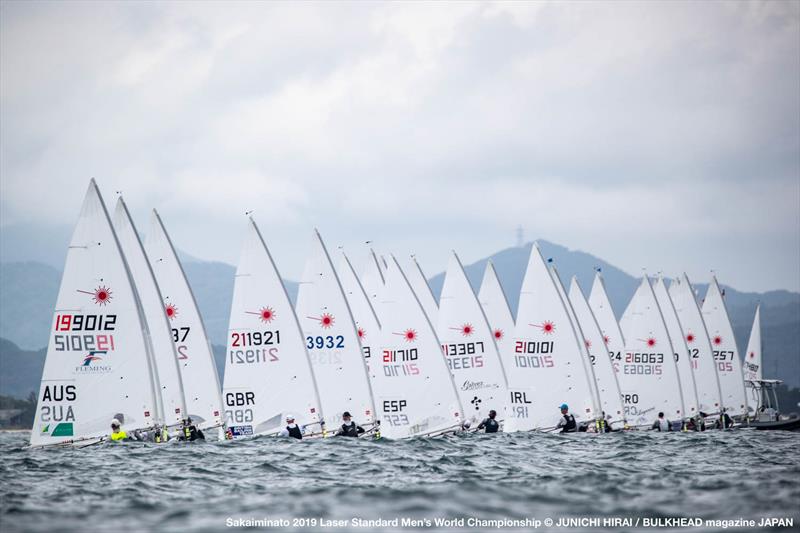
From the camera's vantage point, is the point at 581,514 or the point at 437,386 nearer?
the point at 581,514

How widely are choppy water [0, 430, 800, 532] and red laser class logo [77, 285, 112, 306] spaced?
4.30 m

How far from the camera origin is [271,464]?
2519 centimetres

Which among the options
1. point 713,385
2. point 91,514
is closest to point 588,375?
point 713,385

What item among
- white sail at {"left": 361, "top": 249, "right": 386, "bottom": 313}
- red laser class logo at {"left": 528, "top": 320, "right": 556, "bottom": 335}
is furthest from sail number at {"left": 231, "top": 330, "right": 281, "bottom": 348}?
white sail at {"left": 361, "top": 249, "right": 386, "bottom": 313}

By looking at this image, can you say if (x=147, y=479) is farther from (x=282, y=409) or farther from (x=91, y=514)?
(x=282, y=409)

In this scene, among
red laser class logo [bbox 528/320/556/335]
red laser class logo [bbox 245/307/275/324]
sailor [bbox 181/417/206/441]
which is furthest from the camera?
red laser class logo [bbox 528/320/556/335]

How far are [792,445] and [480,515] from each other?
22718 millimetres

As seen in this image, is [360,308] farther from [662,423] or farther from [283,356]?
[662,423]

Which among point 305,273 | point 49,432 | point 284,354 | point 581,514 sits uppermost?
point 305,273

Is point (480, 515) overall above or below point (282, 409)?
below

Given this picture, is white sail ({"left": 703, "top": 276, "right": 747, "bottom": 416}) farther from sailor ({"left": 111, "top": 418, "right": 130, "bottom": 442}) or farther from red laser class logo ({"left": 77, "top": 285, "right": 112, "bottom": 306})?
red laser class logo ({"left": 77, "top": 285, "right": 112, "bottom": 306})

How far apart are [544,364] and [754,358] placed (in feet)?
103

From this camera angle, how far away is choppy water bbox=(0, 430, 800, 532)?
16.3 m

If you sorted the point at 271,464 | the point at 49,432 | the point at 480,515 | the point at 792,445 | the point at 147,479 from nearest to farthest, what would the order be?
the point at 480,515 → the point at 147,479 → the point at 271,464 → the point at 49,432 → the point at 792,445
